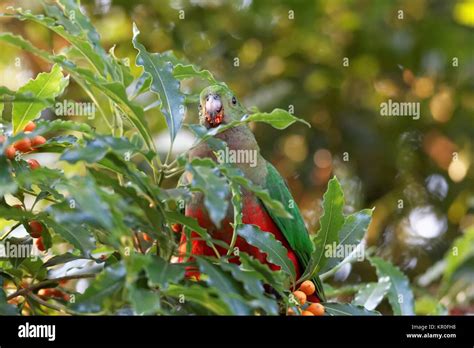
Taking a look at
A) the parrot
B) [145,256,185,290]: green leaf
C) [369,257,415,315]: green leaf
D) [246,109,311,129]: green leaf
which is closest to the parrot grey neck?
the parrot

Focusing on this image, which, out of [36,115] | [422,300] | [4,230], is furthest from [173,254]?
[422,300]

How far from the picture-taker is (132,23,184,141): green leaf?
83.7 inches

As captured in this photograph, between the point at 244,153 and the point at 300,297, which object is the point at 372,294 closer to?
the point at 300,297

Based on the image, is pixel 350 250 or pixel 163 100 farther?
pixel 350 250

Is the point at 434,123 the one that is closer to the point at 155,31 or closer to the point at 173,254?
the point at 155,31

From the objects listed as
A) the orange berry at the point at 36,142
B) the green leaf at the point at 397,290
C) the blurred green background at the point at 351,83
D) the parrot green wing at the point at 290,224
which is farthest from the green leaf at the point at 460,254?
the orange berry at the point at 36,142

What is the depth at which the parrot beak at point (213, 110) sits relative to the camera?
3072 mm

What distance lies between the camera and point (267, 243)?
215 cm

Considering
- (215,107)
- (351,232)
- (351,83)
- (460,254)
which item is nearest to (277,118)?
(351,232)

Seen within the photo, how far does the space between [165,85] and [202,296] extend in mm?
654

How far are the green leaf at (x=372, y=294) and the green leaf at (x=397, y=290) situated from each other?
3 cm

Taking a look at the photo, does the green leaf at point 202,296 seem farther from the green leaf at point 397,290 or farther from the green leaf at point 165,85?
the green leaf at point 397,290

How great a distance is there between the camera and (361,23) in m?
5.29
